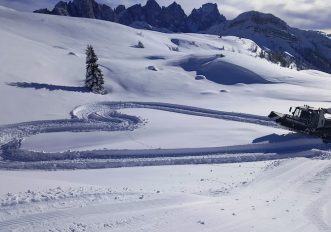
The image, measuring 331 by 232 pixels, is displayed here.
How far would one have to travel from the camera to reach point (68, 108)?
3173 centimetres

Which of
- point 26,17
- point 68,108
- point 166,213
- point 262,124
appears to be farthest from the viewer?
point 26,17

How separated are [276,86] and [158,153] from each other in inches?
1124

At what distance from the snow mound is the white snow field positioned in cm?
29

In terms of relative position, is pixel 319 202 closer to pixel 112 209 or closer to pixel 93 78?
pixel 112 209

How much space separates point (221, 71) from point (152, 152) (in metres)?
31.7

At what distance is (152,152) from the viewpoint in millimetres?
22141

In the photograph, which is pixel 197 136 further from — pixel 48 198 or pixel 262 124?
pixel 48 198

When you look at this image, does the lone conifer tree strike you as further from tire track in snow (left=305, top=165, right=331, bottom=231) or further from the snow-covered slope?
tire track in snow (left=305, top=165, right=331, bottom=231)

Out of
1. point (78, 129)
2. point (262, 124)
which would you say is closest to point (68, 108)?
point (78, 129)

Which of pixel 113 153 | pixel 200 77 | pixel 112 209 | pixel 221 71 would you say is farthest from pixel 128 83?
pixel 112 209

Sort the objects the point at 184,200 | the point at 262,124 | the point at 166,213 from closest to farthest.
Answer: the point at 166,213 < the point at 184,200 < the point at 262,124

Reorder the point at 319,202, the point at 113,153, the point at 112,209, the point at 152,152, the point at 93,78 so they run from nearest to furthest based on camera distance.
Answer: the point at 112,209 < the point at 319,202 < the point at 113,153 < the point at 152,152 < the point at 93,78

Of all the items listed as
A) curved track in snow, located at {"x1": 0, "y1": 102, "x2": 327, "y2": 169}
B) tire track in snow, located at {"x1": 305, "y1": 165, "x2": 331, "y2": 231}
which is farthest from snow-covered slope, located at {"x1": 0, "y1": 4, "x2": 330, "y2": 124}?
tire track in snow, located at {"x1": 305, "y1": 165, "x2": 331, "y2": 231}

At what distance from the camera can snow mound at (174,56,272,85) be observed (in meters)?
49.9
